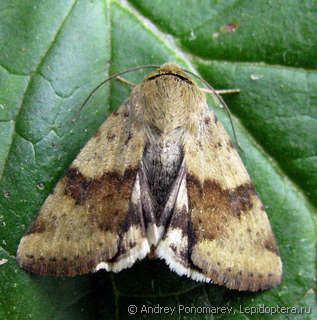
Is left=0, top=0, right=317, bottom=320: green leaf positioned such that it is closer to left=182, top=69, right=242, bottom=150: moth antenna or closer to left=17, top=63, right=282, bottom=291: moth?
left=182, top=69, right=242, bottom=150: moth antenna

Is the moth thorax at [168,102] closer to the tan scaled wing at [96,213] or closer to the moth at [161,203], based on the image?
the moth at [161,203]

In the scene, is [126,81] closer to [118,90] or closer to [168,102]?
[118,90]

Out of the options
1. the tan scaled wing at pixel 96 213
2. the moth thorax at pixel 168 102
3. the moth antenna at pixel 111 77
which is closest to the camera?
the tan scaled wing at pixel 96 213

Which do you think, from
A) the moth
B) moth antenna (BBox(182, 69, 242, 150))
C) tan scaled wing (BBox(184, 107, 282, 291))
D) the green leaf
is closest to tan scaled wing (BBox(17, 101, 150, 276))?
the moth

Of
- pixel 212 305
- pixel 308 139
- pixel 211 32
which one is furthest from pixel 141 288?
pixel 211 32

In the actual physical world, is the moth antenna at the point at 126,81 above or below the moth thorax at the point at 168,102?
above

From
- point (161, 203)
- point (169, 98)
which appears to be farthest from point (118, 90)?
point (161, 203)

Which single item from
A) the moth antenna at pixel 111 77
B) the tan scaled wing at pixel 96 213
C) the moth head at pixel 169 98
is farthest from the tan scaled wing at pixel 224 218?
the moth antenna at pixel 111 77
